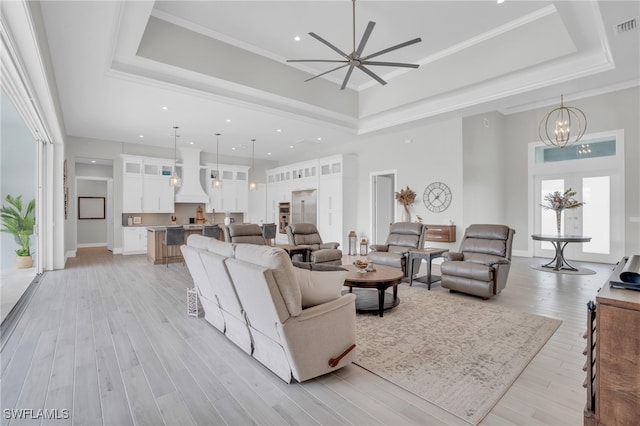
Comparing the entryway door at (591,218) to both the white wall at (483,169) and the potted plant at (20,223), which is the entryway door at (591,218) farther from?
the potted plant at (20,223)

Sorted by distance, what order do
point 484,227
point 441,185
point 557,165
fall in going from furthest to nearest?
point 557,165, point 441,185, point 484,227

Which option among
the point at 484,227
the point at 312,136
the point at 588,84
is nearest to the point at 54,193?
the point at 312,136

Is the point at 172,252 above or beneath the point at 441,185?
beneath

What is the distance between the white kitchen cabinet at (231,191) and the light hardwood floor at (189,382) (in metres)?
6.71

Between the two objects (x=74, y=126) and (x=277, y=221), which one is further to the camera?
(x=277, y=221)

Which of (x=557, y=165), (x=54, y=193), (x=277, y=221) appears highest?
(x=557, y=165)

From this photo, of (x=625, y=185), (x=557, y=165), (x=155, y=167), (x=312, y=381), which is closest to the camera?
(x=312, y=381)

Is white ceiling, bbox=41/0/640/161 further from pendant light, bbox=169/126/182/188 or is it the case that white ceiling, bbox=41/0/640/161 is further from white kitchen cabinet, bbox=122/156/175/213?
white kitchen cabinet, bbox=122/156/175/213

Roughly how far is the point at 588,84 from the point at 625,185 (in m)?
2.98

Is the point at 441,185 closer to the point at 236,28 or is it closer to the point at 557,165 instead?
the point at 557,165

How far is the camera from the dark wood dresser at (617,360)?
1.32 metres

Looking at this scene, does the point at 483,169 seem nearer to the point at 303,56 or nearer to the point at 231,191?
the point at 303,56

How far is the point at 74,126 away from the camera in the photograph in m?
7.31

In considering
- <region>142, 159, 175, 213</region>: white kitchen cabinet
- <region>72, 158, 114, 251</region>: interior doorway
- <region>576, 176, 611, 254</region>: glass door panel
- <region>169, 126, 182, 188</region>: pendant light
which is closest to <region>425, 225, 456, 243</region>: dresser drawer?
<region>576, 176, 611, 254</region>: glass door panel
